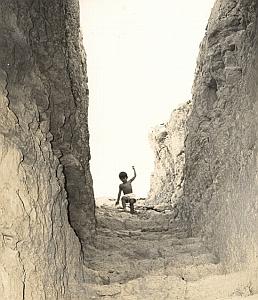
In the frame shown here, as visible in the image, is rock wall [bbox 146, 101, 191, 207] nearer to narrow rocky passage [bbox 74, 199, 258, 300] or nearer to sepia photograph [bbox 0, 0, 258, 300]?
sepia photograph [bbox 0, 0, 258, 300]

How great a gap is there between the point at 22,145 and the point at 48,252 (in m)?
0.61

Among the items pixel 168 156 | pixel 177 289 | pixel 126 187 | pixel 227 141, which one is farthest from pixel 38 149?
pixel 168 156

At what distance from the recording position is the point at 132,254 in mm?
4094

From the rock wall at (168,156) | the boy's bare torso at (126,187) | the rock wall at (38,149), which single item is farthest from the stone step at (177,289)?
the boy's bare torso at (126,187)

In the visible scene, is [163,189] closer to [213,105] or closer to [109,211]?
[109,211]

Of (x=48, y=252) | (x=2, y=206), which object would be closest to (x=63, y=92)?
(x=48, y=252)

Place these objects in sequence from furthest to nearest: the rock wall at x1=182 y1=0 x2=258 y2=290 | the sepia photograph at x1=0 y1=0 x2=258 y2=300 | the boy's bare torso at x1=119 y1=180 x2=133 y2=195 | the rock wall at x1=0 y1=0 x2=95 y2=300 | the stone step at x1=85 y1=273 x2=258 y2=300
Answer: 1. the boy's bare torso at x1=119 y1=180 x2=133 y2=195
2. the rock wall at x1=182 y1=0 x2=258 y2=290
3. the stone step at x1=85 y1=273 x2=258 y2=300
4. the sepia photograph at x1=0 y1=0 x2=258 y2=300
5. the rock wall at x1=0 y1=0 x2=95 y2=300

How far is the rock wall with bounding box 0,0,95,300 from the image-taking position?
6.76 ft

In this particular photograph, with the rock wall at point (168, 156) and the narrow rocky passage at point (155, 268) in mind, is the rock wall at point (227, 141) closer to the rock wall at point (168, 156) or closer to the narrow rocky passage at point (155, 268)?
the narrow rocky passage at point (155, 268)

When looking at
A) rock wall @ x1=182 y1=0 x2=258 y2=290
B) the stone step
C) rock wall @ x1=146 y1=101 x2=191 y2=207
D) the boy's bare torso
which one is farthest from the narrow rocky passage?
rock wall @ x1=146 y1=101 x2=191 y2=207

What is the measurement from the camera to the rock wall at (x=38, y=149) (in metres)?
2.06

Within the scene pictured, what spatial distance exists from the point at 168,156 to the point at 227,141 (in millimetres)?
4965

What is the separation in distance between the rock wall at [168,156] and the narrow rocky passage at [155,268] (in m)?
2.47

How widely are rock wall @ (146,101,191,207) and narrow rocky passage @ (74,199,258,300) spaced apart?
247 cm
